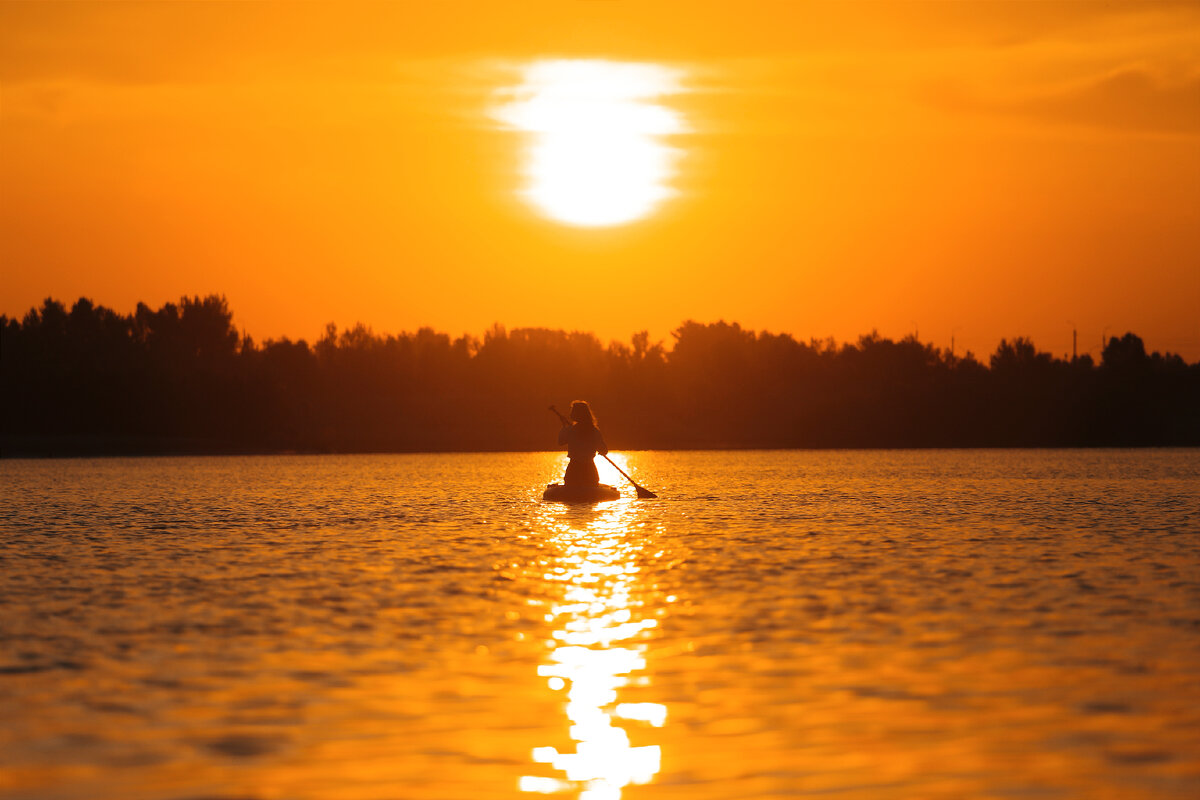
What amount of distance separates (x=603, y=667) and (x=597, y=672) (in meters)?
0.26

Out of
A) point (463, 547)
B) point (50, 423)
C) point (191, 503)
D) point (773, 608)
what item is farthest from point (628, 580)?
point (50, 423)

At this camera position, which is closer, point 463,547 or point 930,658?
point 930,658

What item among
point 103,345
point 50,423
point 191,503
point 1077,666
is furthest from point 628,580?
point 103,345

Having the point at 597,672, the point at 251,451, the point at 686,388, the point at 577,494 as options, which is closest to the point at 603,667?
the point at 597,672

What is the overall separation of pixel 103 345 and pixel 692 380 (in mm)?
74199

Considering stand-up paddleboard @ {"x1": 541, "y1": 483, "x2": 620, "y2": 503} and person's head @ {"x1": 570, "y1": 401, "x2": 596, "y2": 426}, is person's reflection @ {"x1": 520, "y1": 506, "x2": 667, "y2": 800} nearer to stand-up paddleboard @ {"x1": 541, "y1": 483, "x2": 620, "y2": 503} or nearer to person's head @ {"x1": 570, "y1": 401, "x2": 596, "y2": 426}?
person's head @ {"x1": 570, "y1": 401, "x2": 596, "y2": 426}

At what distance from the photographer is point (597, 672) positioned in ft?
45.1

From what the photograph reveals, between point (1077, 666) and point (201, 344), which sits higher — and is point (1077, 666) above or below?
below

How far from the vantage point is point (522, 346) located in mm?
188250

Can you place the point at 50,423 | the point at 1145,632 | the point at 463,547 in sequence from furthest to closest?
the point at 50,423 → the point at 463,547 → the point at 1145,632

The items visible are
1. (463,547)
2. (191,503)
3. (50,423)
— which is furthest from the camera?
(50,423)

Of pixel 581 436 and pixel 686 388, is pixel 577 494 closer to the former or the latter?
pixel 581 436

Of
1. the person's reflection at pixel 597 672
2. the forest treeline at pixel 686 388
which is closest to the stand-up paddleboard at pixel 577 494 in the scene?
the person's reflection at pixel 597 672

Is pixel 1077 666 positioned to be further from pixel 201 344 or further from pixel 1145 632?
pixel 201 344
